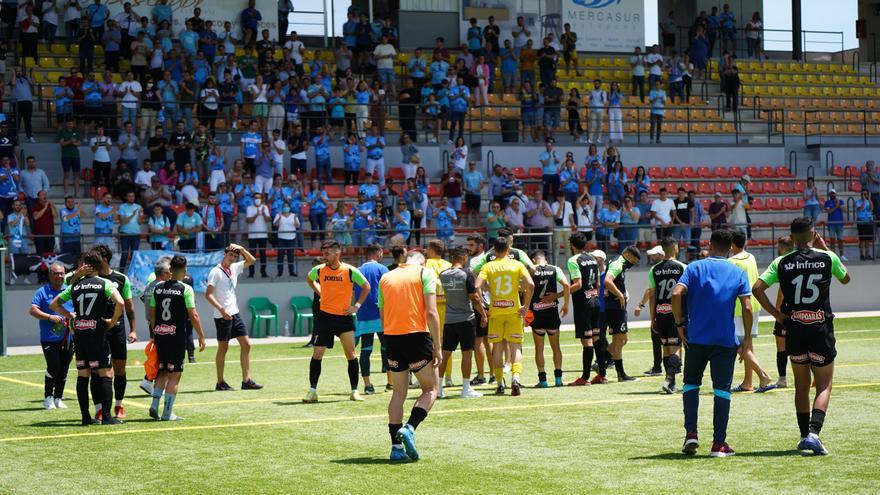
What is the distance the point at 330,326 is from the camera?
15539mm

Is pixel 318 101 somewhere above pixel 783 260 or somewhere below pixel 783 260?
above

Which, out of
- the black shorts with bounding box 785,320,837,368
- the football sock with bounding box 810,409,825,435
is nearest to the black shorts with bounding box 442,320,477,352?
the black shorts with bounding box 785,320,837,368

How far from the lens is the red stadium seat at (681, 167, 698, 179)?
3544 centimetres

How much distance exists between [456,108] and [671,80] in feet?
29.0

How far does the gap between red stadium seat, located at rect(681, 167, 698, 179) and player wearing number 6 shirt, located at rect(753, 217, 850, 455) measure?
24.9 metres

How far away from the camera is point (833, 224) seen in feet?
102

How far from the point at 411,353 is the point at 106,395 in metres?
4.08

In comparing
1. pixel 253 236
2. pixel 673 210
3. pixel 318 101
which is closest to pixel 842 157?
pixel 673 210

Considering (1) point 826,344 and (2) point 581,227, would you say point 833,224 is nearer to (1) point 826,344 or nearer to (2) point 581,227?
(2) point 581,227

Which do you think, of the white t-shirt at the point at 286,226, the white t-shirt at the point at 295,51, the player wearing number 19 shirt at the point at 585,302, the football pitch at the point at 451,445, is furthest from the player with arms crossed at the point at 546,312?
the white t-shirt at the point at 295,51

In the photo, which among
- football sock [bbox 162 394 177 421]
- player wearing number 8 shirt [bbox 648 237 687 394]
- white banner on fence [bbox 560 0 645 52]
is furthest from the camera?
white banner on fence [bbox 560 0 645 52]

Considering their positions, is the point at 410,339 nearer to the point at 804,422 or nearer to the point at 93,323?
the point at 804,422

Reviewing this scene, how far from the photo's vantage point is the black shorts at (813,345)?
10.7 metres

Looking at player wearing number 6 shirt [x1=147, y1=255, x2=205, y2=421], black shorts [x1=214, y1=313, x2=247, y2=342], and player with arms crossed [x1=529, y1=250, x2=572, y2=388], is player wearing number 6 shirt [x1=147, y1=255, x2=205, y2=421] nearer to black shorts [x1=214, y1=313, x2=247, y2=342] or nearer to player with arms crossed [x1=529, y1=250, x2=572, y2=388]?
black shorts [x1=214, y1=313, x2=247, y2=342]
